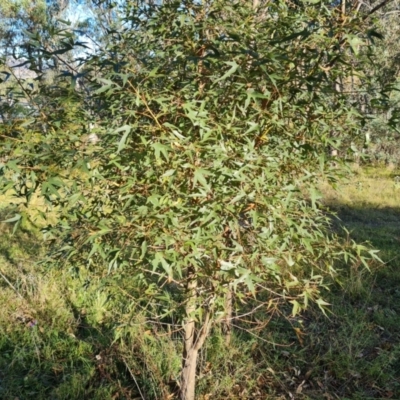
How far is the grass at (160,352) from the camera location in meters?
3.03

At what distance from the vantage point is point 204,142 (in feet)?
5.96

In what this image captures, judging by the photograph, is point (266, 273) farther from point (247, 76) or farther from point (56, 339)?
point (56, 339)

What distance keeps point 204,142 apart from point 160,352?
1.96 metres

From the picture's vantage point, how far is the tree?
171cm

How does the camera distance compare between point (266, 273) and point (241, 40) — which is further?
point (266, 273)

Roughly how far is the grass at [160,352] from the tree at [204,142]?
606 mm

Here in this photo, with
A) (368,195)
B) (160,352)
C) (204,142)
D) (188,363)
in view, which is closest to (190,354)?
(188,363)

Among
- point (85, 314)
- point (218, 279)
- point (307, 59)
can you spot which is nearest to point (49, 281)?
point (85, 314)

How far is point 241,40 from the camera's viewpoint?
1.76 metres

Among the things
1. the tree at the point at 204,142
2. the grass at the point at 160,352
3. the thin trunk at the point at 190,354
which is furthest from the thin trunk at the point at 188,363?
the tree at the point at 204,142

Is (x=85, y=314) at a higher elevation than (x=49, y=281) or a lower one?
lower

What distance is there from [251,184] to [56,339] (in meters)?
2.59

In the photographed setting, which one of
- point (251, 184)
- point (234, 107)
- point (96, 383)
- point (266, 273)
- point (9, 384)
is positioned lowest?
point (96, 383)

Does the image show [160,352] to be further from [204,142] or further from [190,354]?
[204,142]
